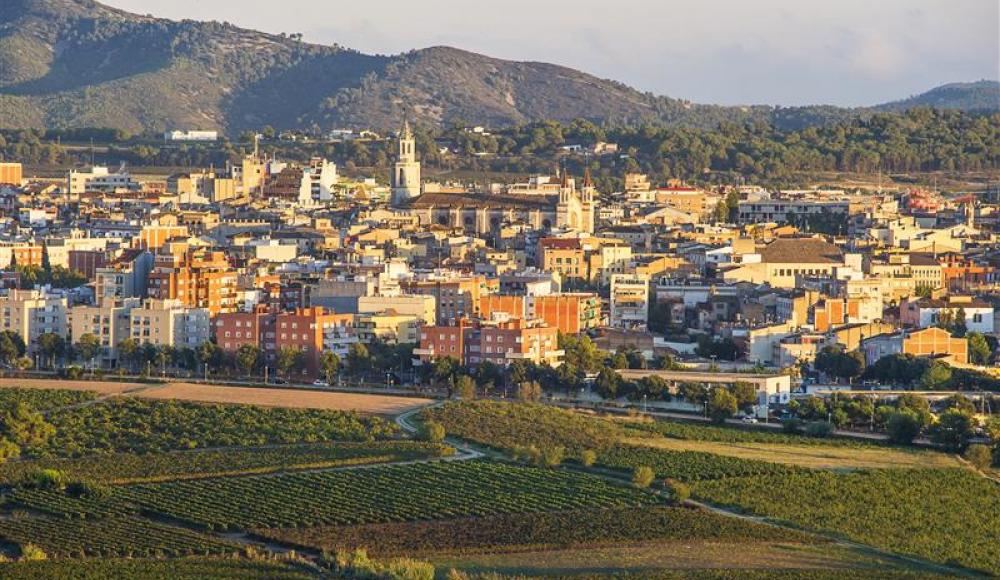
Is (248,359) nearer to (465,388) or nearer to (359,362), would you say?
Answer: (359,362)

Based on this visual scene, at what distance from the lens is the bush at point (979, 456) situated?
100 feet

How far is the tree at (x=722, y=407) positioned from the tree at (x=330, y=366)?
6051 mm

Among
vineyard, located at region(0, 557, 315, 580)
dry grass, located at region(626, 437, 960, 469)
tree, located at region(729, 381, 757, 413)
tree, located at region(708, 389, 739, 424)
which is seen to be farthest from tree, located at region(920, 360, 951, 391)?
vineyard, located at region(0, 557, 315, 580)

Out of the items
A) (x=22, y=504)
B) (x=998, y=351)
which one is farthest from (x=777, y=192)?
(x=22, y=504)

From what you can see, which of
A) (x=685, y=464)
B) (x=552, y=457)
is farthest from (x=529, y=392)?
(x=685, y=464)

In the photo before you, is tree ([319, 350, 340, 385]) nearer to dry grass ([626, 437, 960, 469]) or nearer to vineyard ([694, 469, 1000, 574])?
dry grass ([626, 437, 960, 469])

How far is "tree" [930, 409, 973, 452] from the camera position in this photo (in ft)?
104

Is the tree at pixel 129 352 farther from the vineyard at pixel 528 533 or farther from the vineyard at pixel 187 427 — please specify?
the vineyard at pixel 528 533

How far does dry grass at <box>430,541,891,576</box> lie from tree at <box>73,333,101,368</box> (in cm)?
1528

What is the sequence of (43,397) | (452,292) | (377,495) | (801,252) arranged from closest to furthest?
(377,495) → (43,397) → (452,292) → (801,252)

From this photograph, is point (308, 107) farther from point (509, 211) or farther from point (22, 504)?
point (22, 504)

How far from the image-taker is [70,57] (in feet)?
439

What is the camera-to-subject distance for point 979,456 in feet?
100

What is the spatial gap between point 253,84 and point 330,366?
95936 mm
